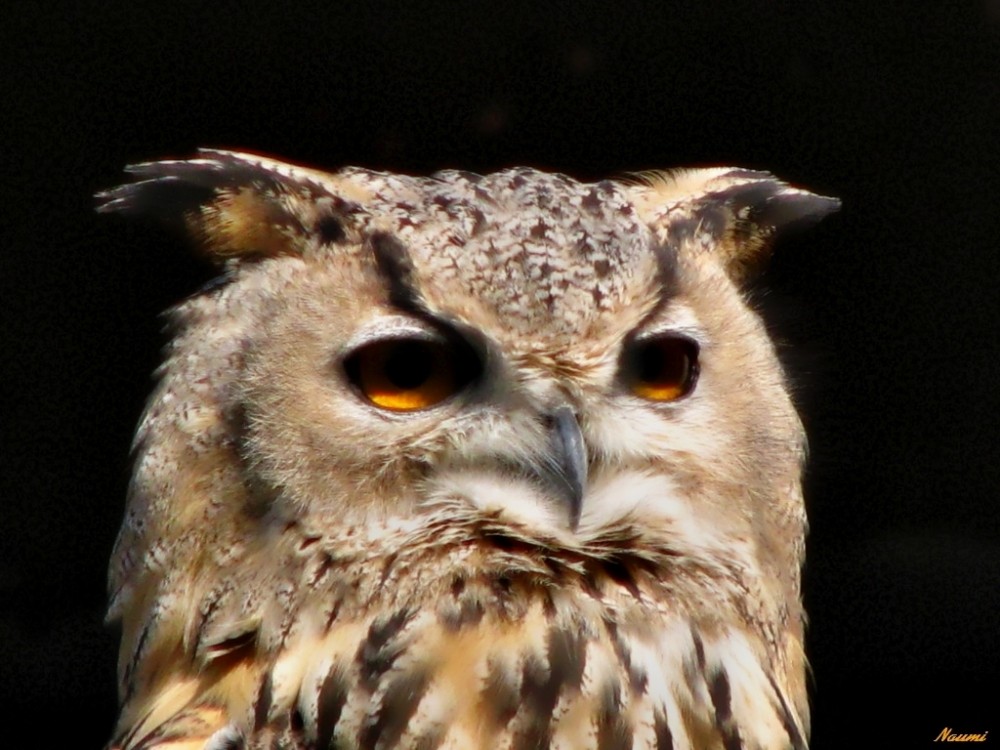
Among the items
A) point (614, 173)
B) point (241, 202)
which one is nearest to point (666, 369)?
point (241, 202)

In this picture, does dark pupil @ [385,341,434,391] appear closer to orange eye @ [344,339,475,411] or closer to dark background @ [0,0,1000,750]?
orange eye @ [344,339,475,411]

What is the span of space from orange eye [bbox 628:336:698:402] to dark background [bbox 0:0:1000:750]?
15.5 inches

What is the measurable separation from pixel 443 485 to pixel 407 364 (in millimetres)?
120

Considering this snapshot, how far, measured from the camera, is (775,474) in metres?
1.29

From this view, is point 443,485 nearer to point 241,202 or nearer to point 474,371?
point 474,371

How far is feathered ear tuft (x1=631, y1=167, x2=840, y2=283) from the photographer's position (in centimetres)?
130

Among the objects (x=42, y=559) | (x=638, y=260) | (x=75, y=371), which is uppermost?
(x=638, y=260)

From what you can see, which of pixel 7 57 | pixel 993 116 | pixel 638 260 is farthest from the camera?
pixel 993 116

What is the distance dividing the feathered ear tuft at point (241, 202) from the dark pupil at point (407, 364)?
0.46 ft

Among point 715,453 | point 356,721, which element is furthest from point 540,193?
point 356,721

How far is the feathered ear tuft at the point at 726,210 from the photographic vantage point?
1.30 meters

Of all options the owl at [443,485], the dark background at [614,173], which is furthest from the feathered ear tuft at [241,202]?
the dark background at [614,173]

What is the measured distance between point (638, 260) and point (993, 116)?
1.17 m

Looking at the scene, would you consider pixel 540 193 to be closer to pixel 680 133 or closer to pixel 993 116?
pixel 680 133
